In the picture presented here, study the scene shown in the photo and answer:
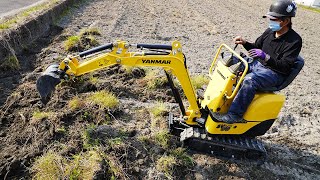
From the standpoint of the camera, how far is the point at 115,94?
6113 millimetres

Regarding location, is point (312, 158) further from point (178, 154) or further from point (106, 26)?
point (106, 26)

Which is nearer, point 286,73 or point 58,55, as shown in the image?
point 286,73

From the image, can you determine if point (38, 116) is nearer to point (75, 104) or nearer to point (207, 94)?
point (75, 104)

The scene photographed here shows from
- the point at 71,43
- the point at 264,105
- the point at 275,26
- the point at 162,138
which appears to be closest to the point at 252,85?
the point at 264,105

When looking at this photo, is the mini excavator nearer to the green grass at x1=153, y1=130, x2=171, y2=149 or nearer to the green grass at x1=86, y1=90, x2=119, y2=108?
the green grass at x1=153, y1=130, x2=171, y2=149

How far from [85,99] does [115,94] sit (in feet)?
2.44

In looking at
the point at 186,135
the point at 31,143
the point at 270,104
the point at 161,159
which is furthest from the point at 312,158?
the point at 31,143

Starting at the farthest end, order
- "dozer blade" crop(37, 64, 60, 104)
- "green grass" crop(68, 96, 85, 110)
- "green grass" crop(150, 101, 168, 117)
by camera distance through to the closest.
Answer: "green grass" crop(150, 101, 168, 117), "green grass" crop(68, 96, 85, 110), "dozer blade" crop(37, 64, 60, 104)

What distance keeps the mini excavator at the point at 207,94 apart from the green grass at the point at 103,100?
0.97 meters

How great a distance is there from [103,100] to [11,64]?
2.65 m

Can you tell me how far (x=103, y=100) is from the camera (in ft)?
17.7

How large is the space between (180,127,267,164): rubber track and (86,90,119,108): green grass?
1.41 m

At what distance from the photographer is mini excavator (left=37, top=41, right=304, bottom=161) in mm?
4164

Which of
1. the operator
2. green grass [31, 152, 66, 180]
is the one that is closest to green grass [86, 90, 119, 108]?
green grass [31, 152, 66, 180]
